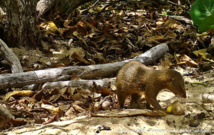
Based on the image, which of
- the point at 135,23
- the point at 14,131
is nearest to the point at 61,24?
the point at 135,23

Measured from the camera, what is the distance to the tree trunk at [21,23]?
4.18 m

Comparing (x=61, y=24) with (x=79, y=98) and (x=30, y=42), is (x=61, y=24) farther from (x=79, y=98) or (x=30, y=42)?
(x=79, y=98)

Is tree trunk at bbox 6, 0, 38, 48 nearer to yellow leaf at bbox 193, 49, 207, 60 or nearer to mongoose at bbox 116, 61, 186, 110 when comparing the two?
mongoose at bbox 116, 61, 186, 110

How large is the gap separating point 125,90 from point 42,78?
1.31 metres

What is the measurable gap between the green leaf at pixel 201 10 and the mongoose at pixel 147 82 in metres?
2.53

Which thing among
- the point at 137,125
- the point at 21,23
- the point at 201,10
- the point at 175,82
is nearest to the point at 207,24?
the point at 201,10

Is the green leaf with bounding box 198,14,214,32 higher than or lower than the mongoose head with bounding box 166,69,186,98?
higher

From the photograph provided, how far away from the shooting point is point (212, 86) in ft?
11.0

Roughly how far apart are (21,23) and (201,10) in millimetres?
3184

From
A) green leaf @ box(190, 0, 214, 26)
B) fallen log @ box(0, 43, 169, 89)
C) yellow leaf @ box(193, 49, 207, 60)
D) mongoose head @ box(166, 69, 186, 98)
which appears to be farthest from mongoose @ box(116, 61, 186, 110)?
green leaf @ box(190, 0, 214, 26)

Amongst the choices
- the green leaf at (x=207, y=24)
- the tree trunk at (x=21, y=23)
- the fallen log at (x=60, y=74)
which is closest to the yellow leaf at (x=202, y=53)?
the green leaf at (x=207, y=24)

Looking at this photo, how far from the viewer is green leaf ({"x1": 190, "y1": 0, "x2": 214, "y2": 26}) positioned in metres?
4.75

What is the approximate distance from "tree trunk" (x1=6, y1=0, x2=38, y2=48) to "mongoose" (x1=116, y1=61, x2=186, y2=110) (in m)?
2.22

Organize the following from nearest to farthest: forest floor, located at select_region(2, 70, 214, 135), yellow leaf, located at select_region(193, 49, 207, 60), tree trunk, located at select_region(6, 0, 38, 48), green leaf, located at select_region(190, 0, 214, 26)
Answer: forest floor, located at select_region(2, 70, 214, 135) < tree trunk, located at select_region(6, 0, 38, 48) < yellow leaf, located at select_region(193, 49, 207, 60) < green leaf, located at select_region(190, 0, 214, 26)
